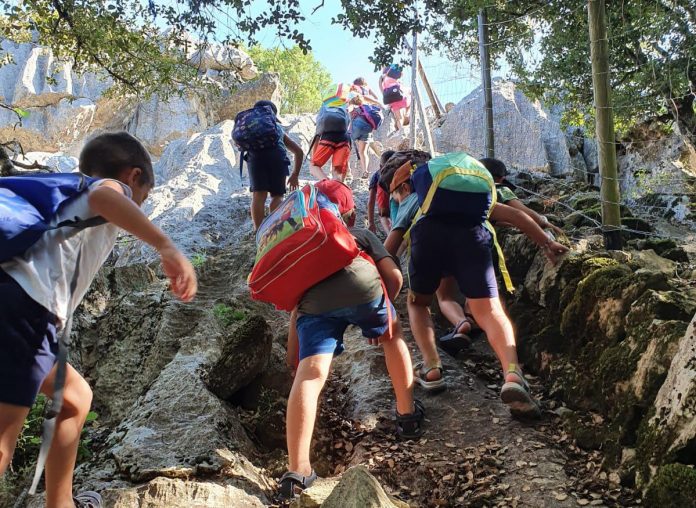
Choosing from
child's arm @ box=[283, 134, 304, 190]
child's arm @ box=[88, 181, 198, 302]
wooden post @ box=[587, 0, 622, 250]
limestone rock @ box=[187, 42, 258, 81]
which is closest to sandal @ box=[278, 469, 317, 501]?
child's arm @ box=[88, 181, 198, 302]

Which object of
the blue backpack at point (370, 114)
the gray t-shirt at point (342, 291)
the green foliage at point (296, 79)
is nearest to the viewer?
the gray t-shirt at point (342, 291)

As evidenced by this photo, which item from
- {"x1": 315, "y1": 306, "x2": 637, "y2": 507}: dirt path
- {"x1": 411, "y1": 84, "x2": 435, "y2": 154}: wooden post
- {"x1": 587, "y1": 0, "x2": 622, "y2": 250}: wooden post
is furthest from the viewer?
{"x1": 411, "y1": 84, "x2": 435, "y2": 154}: wooden post

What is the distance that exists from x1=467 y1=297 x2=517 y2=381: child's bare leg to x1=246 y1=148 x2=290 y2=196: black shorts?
347 cm

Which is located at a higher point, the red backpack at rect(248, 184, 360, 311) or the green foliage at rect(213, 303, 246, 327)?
the red backpack at rect(248, 184, 360, 311)

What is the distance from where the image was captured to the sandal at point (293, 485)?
262cm

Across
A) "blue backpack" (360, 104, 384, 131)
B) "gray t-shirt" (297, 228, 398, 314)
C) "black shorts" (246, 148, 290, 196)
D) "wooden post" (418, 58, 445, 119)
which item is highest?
"wooden post" (418, 58, 445, 119)

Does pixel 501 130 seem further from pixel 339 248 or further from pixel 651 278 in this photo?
pixel 339 248

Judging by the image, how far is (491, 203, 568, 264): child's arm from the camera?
4.17 m

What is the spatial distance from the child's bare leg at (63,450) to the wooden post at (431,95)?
29.0ft

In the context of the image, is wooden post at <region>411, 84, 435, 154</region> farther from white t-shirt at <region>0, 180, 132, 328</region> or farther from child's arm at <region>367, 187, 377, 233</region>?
white t-shirt at <region>0, 180, 132, 328</region>

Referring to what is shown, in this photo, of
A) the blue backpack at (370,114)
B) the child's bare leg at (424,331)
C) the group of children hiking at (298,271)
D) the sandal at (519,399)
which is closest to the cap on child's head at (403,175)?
the group of children hiking at (298,271)

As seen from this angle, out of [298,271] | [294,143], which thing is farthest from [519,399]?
[294,143]

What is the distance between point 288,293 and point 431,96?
10.7m

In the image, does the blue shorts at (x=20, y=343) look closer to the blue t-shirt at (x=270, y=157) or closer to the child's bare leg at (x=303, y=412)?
the child's bare leg at (x=303, y=412)
